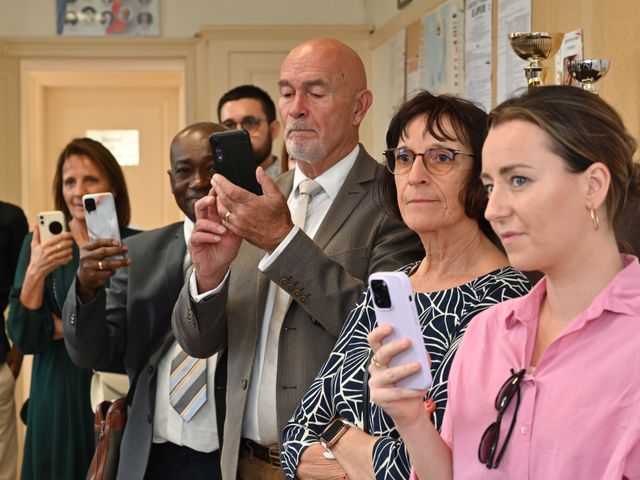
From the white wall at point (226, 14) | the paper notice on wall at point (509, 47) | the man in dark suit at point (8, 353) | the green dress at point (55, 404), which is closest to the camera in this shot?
the green dress at point (55, 404)

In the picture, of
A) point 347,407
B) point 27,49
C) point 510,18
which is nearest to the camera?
point 347,407

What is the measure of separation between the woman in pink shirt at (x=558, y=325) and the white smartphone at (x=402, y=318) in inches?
0.8

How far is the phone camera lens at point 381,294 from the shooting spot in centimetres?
148

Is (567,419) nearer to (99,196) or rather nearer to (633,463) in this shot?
(633,463)

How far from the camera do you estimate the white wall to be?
681 cm

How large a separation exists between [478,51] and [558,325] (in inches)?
127

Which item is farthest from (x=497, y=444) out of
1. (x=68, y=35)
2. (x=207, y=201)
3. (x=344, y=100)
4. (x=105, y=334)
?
(x=68, y=35)

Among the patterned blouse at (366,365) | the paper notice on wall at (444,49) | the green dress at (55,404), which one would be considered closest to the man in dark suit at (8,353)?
the green dress at (55,404)

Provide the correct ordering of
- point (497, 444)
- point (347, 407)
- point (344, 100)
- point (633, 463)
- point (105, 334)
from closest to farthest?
point (633, 463) → point (497, 444) → point (347, 407) → point (344, 100) → point (105, 334)

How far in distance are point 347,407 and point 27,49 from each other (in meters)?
5.49

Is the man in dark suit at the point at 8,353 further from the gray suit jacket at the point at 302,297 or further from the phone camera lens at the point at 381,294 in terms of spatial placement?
the phone camera lens at the point at 381,294

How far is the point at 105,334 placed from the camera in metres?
2.79

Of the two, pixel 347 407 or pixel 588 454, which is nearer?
pixel 588 454

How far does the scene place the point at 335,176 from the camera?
8.14 ft
